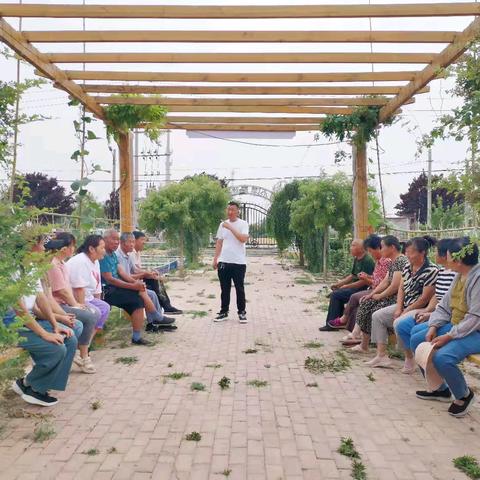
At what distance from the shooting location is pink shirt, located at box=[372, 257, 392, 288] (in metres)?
5.90

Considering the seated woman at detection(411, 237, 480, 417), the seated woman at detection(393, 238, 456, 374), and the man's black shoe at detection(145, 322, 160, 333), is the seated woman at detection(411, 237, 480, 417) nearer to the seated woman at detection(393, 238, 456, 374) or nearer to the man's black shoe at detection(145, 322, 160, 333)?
the seated woman at detection(393, 238, 456, 374)

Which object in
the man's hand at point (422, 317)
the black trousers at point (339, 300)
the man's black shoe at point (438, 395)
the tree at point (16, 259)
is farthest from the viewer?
the black trousers at point (339, 300)

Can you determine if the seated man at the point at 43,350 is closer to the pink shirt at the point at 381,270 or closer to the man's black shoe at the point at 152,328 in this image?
the man's black shoe at the point at 152,328

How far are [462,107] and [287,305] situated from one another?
6.62 metres

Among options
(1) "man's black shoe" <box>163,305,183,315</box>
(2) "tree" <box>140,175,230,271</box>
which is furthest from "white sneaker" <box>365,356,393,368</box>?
(2) "tree" <box>140,175,230,271</box>

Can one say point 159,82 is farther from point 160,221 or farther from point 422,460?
point 160,221

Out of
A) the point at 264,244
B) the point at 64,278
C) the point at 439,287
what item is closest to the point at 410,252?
the point at 439,287

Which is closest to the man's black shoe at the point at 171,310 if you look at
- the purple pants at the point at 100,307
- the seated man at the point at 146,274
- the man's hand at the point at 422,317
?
the seated man at the point at 146,274

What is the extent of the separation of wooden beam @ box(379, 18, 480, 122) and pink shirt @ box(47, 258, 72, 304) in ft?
11.6

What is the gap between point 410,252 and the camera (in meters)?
4.91

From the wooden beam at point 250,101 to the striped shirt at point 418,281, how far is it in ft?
10.4

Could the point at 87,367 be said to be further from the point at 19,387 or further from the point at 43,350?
the point at 43,350

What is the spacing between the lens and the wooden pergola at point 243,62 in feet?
15.4

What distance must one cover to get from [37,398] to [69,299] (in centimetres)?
114
